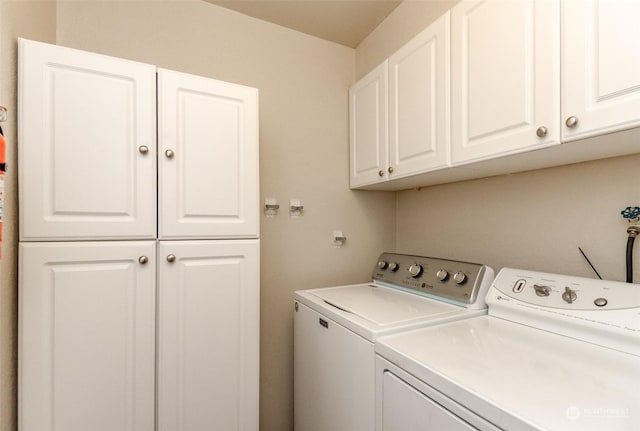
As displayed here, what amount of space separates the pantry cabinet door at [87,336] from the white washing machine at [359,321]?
2.24ft

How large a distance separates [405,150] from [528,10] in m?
0.68

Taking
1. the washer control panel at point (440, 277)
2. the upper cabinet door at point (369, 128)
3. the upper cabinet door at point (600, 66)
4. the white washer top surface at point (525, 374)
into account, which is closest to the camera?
the white washer top surface at point (525, 374)

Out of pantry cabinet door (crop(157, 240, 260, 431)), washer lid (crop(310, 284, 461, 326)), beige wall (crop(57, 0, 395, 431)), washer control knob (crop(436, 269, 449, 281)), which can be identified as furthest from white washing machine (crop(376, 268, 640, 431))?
beige wall (crop(57, 0, 395, 431))

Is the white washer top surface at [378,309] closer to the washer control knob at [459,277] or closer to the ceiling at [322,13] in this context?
the washer control knob at [459,277]

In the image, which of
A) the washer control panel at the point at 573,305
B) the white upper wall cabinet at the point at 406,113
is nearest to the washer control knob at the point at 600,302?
the washer control panel at the point at 573,305

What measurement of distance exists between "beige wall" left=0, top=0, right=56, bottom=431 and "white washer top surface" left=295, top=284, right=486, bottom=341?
3.58ft

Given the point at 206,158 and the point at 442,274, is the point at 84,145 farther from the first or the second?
the point at 442,274

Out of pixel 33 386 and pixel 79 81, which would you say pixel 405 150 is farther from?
pixel 33 386

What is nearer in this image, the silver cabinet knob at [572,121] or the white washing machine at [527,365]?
the white washing machine at [527,365]

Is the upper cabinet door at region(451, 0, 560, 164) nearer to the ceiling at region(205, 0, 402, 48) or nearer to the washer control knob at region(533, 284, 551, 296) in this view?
the washer control knob at region(533, 284, 551, 296)

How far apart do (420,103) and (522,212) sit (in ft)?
2.25

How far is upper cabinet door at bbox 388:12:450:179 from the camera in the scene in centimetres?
133

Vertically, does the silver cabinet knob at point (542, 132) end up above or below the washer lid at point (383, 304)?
above

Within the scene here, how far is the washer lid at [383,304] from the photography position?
1188mm
